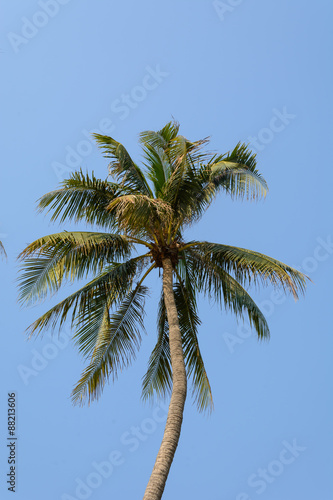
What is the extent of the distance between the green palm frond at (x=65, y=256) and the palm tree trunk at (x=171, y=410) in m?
1.24

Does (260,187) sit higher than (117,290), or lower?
higher

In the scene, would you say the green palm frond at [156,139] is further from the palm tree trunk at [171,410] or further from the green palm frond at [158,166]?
the palm tree trunk at [171,410]

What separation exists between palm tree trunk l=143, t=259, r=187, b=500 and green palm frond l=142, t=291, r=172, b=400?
1.74m

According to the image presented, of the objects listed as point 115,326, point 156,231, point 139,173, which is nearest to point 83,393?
point 115,326

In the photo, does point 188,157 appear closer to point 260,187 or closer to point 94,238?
point 260,187

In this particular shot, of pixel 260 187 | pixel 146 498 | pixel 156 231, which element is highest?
pixel 260 187

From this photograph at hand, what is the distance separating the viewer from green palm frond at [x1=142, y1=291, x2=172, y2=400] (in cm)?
1605

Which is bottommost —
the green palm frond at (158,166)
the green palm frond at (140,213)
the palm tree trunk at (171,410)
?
the palm tree trunk at (171,410)

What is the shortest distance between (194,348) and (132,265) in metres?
2.34

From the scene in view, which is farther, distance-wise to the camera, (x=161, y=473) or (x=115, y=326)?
(x=115, y=326)

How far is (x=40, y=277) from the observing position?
14117mm

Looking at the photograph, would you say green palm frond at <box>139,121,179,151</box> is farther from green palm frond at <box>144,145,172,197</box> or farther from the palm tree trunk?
the palm tree trunk

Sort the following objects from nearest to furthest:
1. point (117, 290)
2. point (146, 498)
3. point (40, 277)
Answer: point (146, 498)
point (40, 277)
point (117, 290)

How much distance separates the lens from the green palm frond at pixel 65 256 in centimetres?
1400
